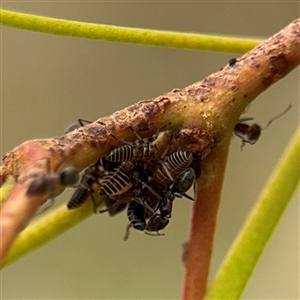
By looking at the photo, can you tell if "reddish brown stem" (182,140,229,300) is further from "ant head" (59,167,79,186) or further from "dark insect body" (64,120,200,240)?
"ant head" (59,167,79,186)

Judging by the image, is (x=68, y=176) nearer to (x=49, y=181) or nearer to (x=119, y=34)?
(x=49, y=181)

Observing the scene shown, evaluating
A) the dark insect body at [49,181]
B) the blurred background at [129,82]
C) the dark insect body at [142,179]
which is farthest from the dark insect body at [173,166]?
the blurred background at [129,82]

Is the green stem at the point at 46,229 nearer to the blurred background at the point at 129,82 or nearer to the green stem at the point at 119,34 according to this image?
the green stem at the point at 119,34

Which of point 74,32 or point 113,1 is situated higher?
point 113,1

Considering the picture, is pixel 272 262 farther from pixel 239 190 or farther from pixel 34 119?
pixel 34 119

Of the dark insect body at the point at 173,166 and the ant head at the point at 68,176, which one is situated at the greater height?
Answer: the dark insect body at the point at 173,166

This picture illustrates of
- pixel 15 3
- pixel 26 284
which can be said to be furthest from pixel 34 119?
pixel 26 284
